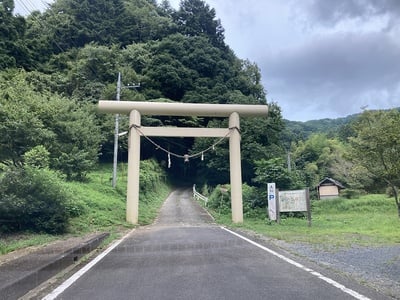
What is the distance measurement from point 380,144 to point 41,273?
18285mm

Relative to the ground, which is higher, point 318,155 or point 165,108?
point 318,155

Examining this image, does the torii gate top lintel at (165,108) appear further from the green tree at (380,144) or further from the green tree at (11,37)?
the green tree at (11,37)

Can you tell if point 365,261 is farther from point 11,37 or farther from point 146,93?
point 11,37

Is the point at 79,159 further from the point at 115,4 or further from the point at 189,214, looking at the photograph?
the point at 115,4

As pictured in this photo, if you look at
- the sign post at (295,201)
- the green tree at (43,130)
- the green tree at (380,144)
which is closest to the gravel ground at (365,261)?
the sign post at (295,201)

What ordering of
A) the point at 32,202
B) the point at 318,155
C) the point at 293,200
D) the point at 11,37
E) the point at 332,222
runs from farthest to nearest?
the point at 318,155
the point at 11,37
the point at 332,222
the point at 293,200
the point at 32,202

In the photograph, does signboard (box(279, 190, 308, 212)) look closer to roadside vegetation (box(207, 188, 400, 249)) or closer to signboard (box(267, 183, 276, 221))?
signboard (box(267, 183, 276, 221))

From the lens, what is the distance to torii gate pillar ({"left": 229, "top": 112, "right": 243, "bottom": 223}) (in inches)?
711

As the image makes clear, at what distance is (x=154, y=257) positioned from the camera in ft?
25.0

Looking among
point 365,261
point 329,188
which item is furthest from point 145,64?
point 365,261

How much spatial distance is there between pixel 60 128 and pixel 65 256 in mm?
15246

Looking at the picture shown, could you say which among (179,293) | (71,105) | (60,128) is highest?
(71,105)

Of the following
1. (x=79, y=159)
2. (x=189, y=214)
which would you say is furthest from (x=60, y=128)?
(x=189, y=214)

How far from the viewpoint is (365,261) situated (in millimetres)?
6957
